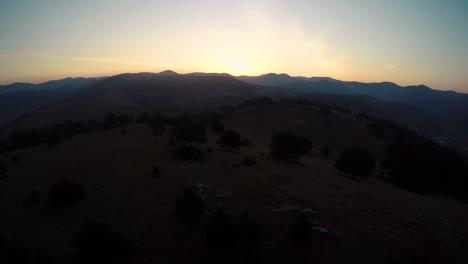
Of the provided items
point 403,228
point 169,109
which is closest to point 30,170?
point 403,228

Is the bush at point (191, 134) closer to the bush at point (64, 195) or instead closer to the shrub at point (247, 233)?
the bush at point (64, 195)

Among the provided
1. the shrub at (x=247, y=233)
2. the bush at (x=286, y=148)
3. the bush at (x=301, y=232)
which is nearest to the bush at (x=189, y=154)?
the bush at (x=286, y=148)

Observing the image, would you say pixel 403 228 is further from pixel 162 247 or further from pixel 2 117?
pixel 2 117

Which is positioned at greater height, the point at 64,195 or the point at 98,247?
the point at 98,247

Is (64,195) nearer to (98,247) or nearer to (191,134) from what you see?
(98,247)

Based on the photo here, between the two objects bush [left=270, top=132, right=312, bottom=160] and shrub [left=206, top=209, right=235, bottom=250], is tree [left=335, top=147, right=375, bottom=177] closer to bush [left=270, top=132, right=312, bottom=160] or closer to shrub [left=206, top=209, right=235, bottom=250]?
bush [left=270, top=132, right=312, bottom=160]

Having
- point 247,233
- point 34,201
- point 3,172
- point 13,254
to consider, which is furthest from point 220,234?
point 3,172
